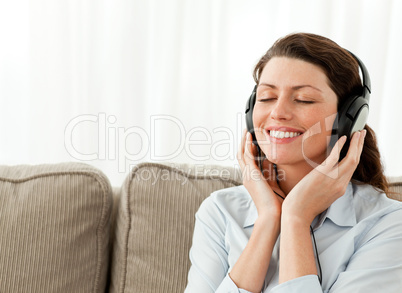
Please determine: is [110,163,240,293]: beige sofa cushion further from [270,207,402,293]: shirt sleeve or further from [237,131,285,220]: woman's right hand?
[270,207,402,293]: shirt sleeve

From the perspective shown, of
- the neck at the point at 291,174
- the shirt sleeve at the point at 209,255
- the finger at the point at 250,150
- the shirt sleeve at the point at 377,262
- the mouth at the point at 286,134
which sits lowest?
the shirt sleeve at the point at 209,255

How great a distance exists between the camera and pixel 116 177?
6.98 feet

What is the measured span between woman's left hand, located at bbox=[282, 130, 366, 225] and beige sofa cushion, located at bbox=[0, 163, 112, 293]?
0.66 m

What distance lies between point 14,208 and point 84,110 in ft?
2.27

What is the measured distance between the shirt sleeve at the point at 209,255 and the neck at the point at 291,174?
22cm

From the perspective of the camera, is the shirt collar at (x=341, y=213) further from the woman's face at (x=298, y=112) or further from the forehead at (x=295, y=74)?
the forehead at (x=295, y=74)

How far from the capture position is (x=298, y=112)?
51.1 inches

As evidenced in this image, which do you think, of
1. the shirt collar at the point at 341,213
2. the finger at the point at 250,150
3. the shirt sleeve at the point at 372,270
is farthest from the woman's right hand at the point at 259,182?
the shirt sleeve at the point at 372,270

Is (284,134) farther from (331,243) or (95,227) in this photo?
(95,227)

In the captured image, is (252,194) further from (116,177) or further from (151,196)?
(116,177)

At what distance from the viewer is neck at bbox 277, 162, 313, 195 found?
Result: 1375mm

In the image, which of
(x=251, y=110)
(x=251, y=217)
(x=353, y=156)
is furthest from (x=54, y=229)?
(x=353, y=156)

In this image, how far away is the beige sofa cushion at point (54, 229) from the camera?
145 centimetres

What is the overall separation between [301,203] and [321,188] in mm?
73
